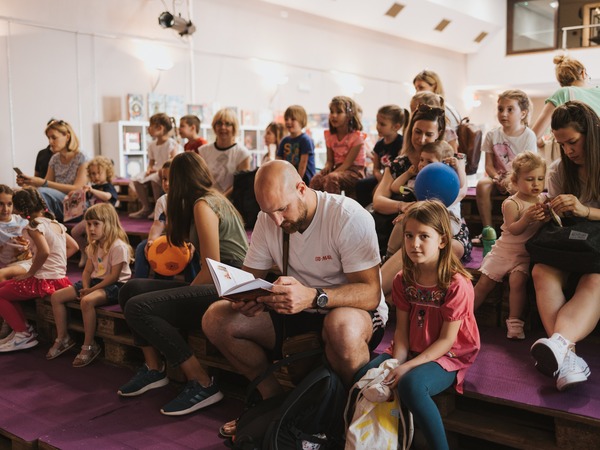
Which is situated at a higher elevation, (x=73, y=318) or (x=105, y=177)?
(x=105, y=177)

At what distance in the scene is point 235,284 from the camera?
2.46m

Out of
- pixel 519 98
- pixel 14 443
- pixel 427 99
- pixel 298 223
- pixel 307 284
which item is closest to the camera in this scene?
pixel 298 223

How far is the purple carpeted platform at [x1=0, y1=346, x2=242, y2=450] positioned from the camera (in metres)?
2.95

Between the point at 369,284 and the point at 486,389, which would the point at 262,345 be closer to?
the point at 369,284

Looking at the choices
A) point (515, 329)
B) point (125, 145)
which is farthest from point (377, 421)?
point (125, 145)

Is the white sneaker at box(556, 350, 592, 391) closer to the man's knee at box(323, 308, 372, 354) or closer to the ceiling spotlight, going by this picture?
the man's knee at box(323, 308, 372, 354)

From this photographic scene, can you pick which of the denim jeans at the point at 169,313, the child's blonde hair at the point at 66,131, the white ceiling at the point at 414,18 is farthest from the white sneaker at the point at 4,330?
the white ceiling at the point at 414,18

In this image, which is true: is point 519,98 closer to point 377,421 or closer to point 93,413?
point 377,421

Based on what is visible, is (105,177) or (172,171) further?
(105,177)

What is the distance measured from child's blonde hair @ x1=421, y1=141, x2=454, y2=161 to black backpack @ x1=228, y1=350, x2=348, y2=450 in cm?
162

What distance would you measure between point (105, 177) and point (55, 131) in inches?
24.8

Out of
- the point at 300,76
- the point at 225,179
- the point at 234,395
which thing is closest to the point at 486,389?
the point at 234,395

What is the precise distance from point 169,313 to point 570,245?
190 cm

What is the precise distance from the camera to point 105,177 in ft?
19.7
